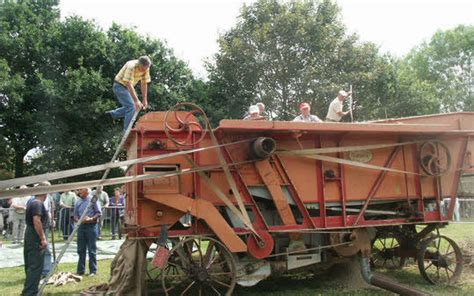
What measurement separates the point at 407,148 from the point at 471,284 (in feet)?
8.35

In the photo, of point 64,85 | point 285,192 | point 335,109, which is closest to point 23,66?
point 64,85

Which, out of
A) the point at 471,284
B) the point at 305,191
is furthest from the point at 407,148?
the point at 471,284

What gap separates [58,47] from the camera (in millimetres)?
23109

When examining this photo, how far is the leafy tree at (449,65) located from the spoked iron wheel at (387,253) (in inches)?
1359

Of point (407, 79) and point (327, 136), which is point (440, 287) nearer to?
point (327, 136)

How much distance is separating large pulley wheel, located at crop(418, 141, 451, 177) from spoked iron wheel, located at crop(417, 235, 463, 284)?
121 centimetres

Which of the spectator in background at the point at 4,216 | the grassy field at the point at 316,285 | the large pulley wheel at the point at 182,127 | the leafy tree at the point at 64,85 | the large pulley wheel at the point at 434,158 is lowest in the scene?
the grassy field at the point at 316,285

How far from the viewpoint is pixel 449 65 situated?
45562 mm

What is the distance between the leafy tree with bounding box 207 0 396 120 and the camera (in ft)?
76.4

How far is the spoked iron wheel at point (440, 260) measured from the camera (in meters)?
7.54

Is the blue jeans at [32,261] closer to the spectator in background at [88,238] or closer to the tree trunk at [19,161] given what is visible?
the spectator in background at [88,238]

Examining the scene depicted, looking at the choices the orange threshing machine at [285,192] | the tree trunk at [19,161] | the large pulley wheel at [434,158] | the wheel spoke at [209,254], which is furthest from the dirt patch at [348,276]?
the tree trunk at [19,161]

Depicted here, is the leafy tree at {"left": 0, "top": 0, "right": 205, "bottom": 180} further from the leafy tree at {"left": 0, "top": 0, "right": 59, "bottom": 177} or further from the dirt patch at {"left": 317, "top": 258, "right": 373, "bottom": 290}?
the dirt patch at {"left": 317, "top": 258, "right": 373, "bottom": 290}

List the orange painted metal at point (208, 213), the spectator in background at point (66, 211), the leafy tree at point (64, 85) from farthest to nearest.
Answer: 1. the leafy tree at point (64, 85)
2. the spectator in background at point (66, 211)
3. the orange painted metal at point (208, 213)
